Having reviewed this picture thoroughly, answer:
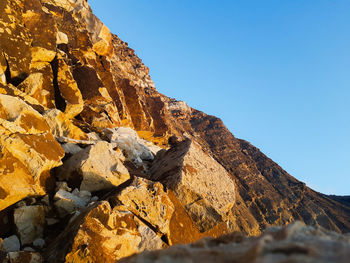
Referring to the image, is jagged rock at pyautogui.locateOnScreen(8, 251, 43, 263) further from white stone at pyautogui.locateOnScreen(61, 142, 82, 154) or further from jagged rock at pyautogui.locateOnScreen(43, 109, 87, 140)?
jagged rock at pyautogui.locateOnScreen(43, 109, 87, 140)

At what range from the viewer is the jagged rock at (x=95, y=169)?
11.5m

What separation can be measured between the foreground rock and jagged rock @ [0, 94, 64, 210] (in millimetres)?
7384

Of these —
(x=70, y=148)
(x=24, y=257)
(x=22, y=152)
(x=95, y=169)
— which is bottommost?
(x=24, y=257)

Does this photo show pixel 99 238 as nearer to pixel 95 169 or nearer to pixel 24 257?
pixel 24 257

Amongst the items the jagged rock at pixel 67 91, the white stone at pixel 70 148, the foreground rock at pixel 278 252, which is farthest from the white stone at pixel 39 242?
the jagged rock at pixel 67 91

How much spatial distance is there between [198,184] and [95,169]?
6.49 meters

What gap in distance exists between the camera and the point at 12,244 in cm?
808

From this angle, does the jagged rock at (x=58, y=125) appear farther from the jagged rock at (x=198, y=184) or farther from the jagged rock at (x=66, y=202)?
the jagged rock at (x=198, y=184)

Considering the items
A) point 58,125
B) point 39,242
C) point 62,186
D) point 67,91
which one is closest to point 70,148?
point 62,186

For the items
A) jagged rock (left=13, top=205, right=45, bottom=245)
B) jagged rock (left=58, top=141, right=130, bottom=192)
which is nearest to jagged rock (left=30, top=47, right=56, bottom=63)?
jagged rock (left=58, top=141, right=130, bottom=192)

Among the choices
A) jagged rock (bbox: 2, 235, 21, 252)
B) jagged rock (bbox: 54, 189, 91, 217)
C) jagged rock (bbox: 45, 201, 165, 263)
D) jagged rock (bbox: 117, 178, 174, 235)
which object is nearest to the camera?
jagged rock (bbox: 45, 201, 165, 263)

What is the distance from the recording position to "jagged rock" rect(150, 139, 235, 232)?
13.2m

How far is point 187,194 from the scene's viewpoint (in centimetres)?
1333

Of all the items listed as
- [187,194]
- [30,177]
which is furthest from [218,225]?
[30,177]
